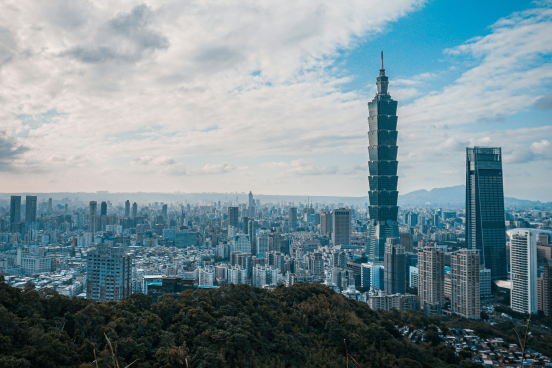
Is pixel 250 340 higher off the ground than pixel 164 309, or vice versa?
pixel 164 309

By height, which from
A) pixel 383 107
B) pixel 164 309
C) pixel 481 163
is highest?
pixel 383 107

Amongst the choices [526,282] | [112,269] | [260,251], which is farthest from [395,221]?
[112,269]

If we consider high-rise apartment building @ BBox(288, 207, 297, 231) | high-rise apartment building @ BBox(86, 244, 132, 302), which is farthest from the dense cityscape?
high-rise apartment building @ BBox(288, 207, 297, 231)

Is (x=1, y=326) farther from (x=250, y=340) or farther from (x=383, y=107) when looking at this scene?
(x=383, y=107)

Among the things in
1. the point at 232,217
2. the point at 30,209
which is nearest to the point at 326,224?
the point at 232,217

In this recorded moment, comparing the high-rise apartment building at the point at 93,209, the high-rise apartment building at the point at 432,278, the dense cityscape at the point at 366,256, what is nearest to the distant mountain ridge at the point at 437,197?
the dense cityscape at the point at 366,256

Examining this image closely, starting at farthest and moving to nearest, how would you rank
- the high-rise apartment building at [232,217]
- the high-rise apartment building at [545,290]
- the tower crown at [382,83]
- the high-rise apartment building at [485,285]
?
the high-rise apartment building at [232,217] < the tower crown at [382,83] < the high-rise apartment building at [485,285] < the high-rise apartment building at [545,290]

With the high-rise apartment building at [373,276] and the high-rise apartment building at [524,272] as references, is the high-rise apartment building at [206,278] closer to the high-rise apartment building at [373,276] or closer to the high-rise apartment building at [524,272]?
the high-rise apartment building at [373,276]
